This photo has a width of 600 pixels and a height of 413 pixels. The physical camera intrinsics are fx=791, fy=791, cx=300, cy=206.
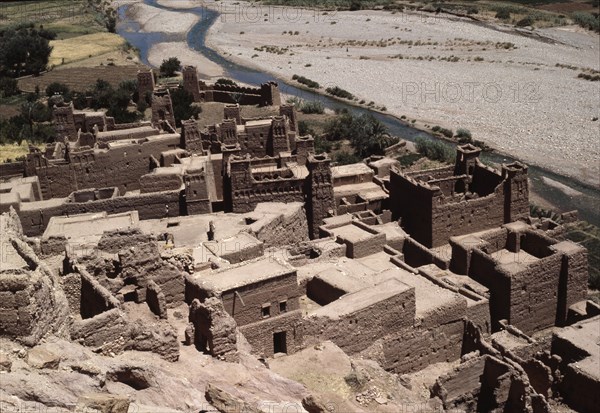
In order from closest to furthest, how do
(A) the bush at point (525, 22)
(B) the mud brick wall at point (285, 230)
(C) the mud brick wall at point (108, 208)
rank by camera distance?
1. (B) the mud brick wall at point (285, 230)
2. (C) the mud brick wall at point (108, 208)
3. (A) the bush at point (525, 22)

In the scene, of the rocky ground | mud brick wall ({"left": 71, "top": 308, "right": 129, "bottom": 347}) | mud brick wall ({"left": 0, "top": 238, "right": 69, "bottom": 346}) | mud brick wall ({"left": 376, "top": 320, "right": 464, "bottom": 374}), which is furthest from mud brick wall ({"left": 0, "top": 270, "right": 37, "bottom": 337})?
the rocky ground

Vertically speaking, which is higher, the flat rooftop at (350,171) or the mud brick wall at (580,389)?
the flat rooftop at (350,171)

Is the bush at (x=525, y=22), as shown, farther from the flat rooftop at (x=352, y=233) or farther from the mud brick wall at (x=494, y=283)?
the mud brick wall at (x=494, y=283)

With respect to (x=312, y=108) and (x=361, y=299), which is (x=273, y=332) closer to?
(x=361, y=299)

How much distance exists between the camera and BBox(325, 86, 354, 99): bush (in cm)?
7075

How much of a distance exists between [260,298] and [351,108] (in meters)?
48.3

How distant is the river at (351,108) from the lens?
45906mm

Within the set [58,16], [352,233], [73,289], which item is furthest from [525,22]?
[73,289]

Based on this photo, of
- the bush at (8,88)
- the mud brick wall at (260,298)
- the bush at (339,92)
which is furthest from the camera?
the bush at (339,92)

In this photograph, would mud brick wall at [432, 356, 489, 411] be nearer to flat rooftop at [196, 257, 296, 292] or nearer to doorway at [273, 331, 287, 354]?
doorway at [273, 331, 287, 354]

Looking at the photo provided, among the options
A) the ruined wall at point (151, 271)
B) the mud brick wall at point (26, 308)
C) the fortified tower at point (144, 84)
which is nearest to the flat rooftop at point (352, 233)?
the ruined wall at point (151, 271)

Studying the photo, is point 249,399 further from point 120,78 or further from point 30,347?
point 120,78

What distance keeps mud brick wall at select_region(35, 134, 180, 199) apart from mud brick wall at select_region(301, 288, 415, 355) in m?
17.3

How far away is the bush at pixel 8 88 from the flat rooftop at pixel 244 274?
5562 cm
